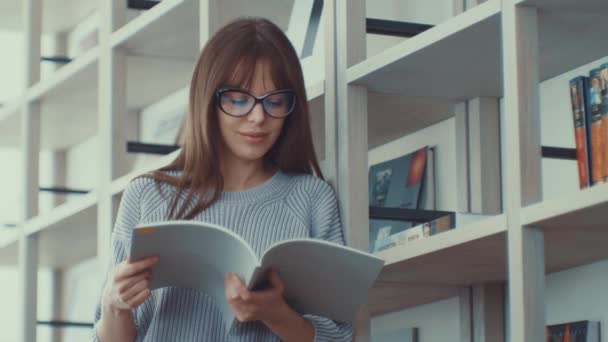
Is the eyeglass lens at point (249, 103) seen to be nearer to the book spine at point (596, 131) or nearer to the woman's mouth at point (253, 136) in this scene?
the woman's mouth at point (253, 136)

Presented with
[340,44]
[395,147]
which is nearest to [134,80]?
[395,147]

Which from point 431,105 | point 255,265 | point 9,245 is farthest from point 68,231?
point 255,265

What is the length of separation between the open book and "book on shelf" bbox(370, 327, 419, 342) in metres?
0.58

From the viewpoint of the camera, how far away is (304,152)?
1.91 metres

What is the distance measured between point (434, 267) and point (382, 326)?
0.60 metres

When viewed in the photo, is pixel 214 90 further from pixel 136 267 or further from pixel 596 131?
pixel 596 131

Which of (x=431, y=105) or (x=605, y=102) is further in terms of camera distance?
(x=431, y=105)

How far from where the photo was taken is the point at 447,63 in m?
1.87

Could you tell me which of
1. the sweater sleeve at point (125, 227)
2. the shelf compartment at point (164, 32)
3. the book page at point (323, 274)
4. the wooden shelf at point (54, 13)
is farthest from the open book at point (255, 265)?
the wooden shelf at point (54, 13)

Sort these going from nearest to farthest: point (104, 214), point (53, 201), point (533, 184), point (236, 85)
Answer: point (533, 184)
point (236, 85)
point (104, 214)
point (53, 201)

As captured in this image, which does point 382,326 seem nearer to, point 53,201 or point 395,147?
point 395,147

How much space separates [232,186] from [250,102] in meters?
0.16

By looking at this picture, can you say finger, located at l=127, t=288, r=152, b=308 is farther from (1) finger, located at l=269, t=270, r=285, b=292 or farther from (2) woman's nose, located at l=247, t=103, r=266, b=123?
(2) woman's nose, located at l=247, t=103, r=266, b=123

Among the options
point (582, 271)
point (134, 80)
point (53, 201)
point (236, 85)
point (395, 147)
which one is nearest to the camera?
point (236, 85)
